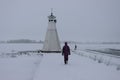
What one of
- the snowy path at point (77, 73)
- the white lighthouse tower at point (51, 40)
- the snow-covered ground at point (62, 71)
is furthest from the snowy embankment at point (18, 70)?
the white lighthouse tower at point (51, 40)

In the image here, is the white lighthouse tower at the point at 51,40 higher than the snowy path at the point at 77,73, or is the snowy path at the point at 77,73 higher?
the white lighthouse tower at the point at 51,40

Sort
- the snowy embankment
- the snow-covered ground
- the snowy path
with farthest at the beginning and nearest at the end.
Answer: the snowy embankment → the snow-covered ground → the snowy path

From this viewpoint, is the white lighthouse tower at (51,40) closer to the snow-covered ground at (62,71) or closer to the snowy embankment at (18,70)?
the snowy embankment at (18,70)

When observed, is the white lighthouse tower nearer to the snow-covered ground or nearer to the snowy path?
the snow-covered ground

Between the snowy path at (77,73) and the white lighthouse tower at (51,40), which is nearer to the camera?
the snowy path at (77,73)

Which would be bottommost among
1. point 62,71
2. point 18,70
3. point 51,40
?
point 18,70

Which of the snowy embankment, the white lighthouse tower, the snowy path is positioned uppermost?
the white lighthouse tower

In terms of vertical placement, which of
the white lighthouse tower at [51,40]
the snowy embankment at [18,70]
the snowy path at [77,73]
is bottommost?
the snowy embankment at [18,70]

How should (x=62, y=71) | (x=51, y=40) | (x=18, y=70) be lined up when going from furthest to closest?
1. (x=51, y=40)
2. (x=18, y=70)
3. (x=62, y=71)

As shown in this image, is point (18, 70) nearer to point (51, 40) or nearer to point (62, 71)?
point (62, 71)

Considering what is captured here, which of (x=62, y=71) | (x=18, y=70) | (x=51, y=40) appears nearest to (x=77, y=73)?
(x=62, y=71)

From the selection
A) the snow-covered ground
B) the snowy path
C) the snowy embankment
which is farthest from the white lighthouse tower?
the snowy path

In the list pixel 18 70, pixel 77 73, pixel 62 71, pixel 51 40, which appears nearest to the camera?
pixel 77 73

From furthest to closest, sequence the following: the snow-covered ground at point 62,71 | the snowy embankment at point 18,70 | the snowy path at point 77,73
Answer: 1. the snowy embankment at point 18,70
2. the snow-covered ground at point 62,71
3. the snowy path at point 77,73
